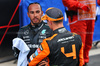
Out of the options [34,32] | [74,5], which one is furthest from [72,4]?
[34,32]

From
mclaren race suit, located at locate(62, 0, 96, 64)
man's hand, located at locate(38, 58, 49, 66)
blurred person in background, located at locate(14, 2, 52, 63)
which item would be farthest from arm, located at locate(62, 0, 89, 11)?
man's hand, located at locate(38, 58, 49, 66)

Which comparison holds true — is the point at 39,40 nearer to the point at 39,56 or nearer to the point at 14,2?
the point at 39,56

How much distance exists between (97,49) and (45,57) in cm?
538

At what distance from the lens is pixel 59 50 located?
2.39 metres

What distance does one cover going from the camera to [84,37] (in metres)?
4.80

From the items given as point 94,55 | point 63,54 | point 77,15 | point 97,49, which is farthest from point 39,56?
point 97,49

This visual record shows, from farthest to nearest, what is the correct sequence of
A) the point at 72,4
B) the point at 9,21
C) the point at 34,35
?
the point at 9,21
the point at 72,4
the point at 34,35

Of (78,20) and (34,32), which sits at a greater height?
(34,32)

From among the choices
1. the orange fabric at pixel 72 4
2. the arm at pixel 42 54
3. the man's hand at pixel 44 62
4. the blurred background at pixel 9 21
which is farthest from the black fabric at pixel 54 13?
the blurred background at pixel 9 21

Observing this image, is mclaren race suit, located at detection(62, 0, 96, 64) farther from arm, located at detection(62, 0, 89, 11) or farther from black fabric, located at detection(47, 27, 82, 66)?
black fabric, located at detection(47, 27, 82, 66)

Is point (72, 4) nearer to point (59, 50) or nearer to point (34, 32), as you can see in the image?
point (34, 32)

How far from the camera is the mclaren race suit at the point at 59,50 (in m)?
2.38

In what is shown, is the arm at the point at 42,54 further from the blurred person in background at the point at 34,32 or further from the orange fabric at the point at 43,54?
the blurred person in background at the point at 34,32

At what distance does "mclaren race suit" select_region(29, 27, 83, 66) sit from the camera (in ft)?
7.81
